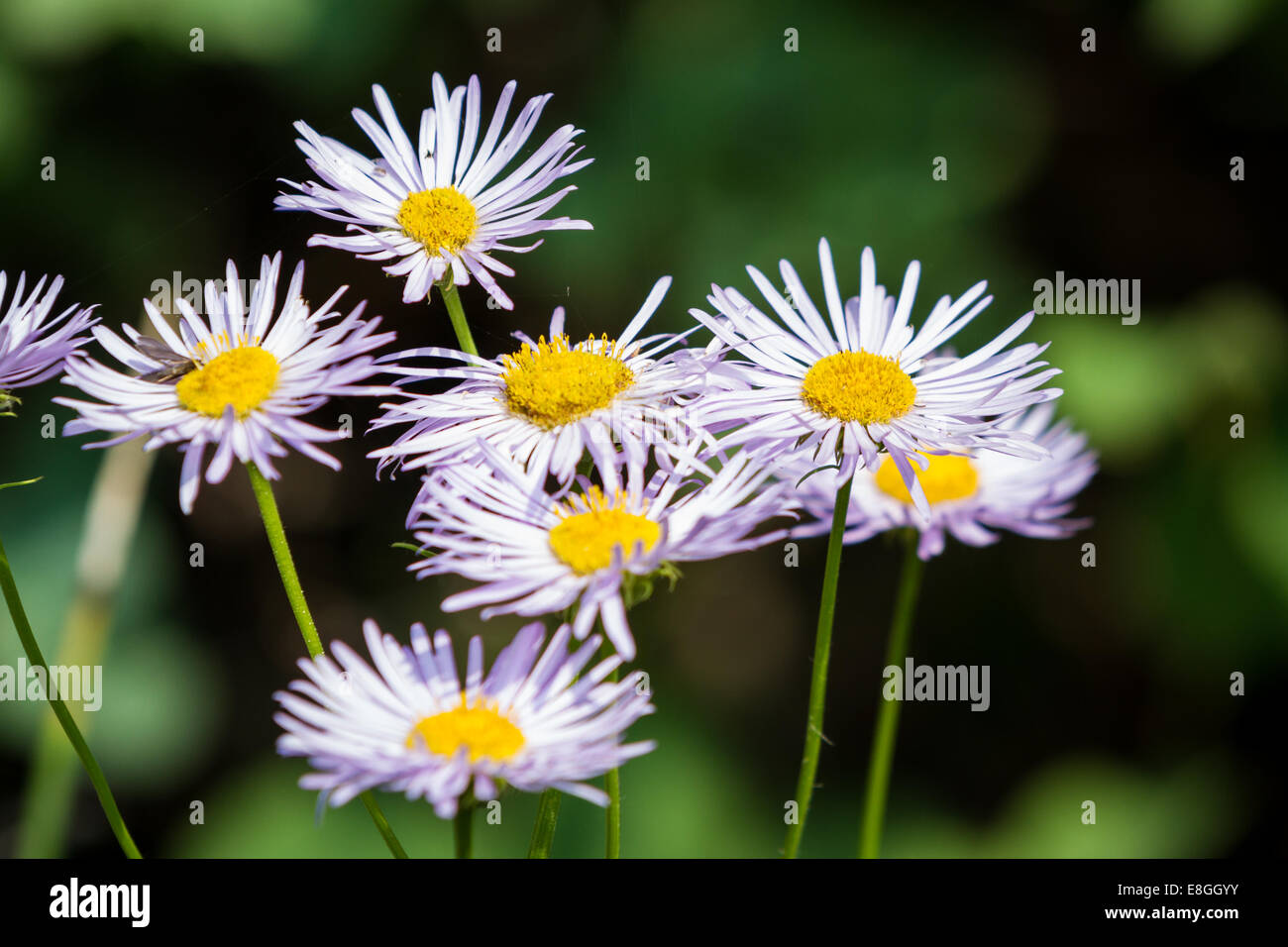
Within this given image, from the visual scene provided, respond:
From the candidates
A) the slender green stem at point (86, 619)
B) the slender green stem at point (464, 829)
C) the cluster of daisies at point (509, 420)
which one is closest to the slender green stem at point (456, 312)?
the cluster of daisies at point (509, 420)

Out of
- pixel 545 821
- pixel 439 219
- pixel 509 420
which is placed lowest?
pixel 545 821

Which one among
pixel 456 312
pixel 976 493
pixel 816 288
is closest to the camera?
pixel 456 312

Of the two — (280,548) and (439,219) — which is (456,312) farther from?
(280,548)

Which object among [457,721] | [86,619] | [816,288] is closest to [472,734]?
[457,721]

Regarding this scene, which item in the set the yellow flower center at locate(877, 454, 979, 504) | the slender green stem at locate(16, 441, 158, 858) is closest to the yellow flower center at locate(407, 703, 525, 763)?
the yellow flower center at locate(877, 454, 979, 504)

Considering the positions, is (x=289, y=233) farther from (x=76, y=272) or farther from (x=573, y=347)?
(x=76, y=272)
